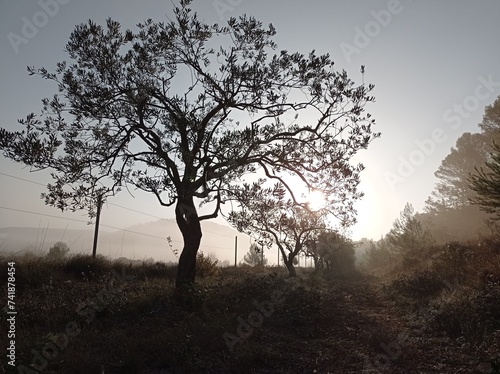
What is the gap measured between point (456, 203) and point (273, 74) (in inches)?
2019

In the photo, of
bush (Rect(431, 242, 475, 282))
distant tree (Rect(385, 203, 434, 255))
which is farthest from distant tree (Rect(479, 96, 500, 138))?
bush (Rect(431, 242, 475, 282))

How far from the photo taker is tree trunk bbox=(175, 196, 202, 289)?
11672mm

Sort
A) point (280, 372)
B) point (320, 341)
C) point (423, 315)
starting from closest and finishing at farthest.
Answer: point (280, 372) → point (320, 341) → point (423, 315)

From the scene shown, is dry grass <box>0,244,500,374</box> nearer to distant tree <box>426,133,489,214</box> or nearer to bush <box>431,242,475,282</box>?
bush <box>431,242,475,282</box>

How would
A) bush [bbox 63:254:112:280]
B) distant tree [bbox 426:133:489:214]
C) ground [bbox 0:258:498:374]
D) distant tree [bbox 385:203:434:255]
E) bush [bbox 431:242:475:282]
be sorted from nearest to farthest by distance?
ground [bbox 0:258:498:374] → bush [bbox 63:254:112:280] → bush [bbox 431:242:475:282] → distant tree [bbox 385:203:434:255] → distant tree [bbox 426:133:489:214]

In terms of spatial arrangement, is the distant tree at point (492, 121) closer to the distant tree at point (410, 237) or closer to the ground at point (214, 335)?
the distant tree at point (410, 237)

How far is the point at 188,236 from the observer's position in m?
12.0

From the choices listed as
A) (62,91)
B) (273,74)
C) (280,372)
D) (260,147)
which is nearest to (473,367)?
(280,372)

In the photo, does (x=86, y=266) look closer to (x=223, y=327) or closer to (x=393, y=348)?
(x=223, y=327)

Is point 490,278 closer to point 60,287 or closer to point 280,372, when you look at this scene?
point 280,372

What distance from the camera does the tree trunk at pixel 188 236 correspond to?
1167 centimetres

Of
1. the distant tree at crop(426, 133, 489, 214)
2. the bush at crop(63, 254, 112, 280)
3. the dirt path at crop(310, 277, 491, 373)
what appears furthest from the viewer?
the distant tree at crop(426, 133, 489, 214)

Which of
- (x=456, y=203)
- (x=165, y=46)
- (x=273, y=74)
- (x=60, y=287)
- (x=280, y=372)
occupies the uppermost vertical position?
(x=456, y=203)

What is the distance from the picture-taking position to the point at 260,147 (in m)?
11.6
